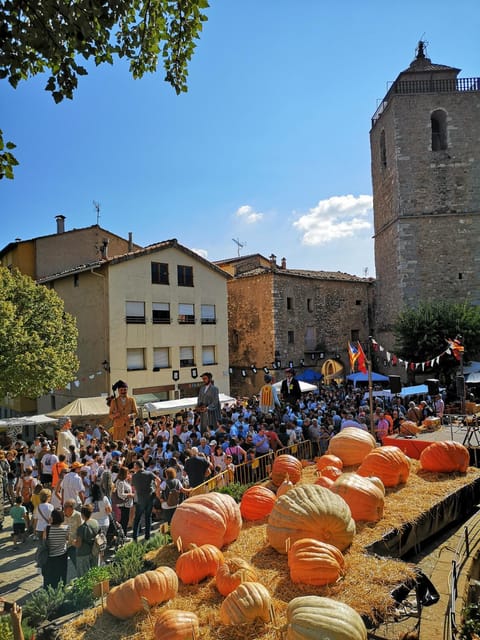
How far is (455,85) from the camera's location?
29703 mm

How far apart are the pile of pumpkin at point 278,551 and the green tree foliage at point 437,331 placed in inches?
726

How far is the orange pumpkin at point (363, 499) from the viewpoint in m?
6.27

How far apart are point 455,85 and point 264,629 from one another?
34060 mm

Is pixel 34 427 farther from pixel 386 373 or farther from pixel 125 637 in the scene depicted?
pixel 386 373

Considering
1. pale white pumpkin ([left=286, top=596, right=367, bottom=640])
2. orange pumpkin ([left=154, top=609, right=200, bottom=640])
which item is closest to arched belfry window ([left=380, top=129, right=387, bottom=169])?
pale white pumpkin ([left=286, top=596, right=367, bottom=640])

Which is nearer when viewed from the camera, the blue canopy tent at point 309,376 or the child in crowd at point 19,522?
the child in crowd at point 19,522

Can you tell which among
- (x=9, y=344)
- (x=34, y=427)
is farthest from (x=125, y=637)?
(x=34, y=427)

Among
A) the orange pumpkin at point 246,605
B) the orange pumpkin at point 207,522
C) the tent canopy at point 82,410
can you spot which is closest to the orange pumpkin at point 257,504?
the orange pumpkin at point 207,522

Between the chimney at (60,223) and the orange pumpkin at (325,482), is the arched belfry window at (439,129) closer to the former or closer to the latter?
the chimney at (60,223)

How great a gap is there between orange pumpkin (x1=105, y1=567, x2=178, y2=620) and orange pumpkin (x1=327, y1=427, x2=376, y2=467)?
4814 mm

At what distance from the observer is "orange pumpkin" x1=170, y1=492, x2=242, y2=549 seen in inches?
235

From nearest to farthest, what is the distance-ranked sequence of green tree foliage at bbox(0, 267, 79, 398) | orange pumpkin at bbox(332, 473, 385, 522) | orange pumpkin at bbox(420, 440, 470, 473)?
orange pumpkin at bbox(332, 473, 385, 522), orange pumpkin at bbox(420, 440, 470, 473), green tree foliage at bbox(0, 267, 79, 398)

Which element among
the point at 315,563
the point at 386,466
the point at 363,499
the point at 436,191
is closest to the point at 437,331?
the point at 436,191

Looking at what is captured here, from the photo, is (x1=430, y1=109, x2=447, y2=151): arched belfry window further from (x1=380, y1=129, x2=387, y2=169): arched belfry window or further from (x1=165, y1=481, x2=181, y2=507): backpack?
(x1=165, y1=481, x2=181, y2=507): backpack
